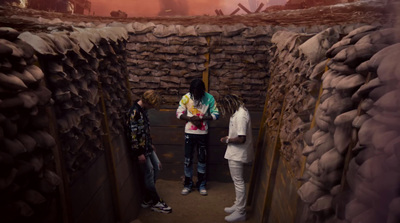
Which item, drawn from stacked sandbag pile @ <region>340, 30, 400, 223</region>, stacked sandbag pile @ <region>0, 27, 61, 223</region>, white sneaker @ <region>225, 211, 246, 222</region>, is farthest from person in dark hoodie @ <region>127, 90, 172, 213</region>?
stacked sandbag pile @ <region>340, 30, 400, 223</region>

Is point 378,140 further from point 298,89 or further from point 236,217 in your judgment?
point 236,217

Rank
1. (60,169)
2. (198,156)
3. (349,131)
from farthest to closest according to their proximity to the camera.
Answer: (198,156) < (60,169) < (349,131)

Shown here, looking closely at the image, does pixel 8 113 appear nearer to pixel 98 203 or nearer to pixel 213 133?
pixel 98 203

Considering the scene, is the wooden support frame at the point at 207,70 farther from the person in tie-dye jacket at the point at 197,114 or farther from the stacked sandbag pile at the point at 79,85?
the stacked sandbag pile at the point at 79,85

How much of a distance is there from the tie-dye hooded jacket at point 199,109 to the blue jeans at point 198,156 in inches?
6.6

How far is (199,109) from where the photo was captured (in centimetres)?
589

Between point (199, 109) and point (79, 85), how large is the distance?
3.03m

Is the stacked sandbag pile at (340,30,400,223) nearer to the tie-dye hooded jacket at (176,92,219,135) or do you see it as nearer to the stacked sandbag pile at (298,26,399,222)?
the stacked sandbag pile at (298,26,399,222)

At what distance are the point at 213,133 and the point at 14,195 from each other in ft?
16.9

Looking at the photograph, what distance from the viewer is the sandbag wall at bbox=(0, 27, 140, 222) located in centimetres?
259

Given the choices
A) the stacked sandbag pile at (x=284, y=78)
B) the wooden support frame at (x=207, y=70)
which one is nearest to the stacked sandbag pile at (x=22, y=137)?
the stacked sandbag pile at (x=284, y=78)

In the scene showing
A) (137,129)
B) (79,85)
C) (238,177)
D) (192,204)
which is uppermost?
(79,85)

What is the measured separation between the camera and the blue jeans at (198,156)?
6.10 meters

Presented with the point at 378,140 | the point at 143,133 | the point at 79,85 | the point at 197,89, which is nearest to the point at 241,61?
the point at 197,89
